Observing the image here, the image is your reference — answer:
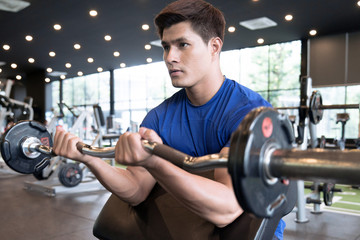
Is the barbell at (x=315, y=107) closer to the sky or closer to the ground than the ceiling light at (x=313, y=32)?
closer to the ground

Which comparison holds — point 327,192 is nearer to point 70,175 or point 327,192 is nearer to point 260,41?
point 70,175

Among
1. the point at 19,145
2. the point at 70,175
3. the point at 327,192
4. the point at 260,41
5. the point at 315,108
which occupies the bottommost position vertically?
the point at 70,175

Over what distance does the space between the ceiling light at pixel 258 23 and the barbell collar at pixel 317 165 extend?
21.9 ft

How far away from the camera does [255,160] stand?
465mm

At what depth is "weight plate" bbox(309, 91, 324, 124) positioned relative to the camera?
10.1 ft

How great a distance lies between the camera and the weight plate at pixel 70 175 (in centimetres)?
462

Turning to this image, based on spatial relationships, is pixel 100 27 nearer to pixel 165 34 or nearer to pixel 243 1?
pixel 243 1

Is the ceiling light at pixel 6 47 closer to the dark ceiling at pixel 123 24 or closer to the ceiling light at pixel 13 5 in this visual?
the dark ceiling at pixel 123 24

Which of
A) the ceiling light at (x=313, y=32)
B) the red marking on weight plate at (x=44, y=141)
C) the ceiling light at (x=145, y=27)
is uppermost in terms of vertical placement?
the ceiling light at (x=145, y=27)

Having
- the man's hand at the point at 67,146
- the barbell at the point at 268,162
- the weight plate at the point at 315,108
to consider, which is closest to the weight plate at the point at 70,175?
the weight plate at the point at 315,108

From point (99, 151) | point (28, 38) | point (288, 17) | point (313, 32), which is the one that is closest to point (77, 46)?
point (28, 38)

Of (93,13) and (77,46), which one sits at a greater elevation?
(93,13)

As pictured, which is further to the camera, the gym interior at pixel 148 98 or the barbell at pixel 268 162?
the gym interior at pixel 148 98

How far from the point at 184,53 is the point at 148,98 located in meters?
10.9
